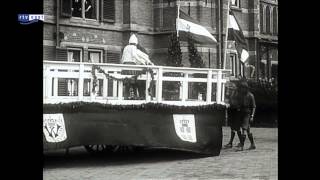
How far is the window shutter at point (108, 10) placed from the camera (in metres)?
7.82

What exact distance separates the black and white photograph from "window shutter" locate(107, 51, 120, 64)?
15 mm

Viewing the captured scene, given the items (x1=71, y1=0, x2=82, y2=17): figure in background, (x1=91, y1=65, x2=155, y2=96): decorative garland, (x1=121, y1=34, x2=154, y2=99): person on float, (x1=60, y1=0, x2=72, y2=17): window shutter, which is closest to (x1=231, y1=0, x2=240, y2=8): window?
(x1=121, y1=34, x2=154, y2=99): person on float

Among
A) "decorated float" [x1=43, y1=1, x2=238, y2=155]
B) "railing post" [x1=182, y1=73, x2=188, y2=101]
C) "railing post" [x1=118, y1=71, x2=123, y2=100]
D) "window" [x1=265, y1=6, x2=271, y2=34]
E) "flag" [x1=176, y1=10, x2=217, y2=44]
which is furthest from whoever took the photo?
"railing post" [x1=182, y1=73, x2=188, y2=101]

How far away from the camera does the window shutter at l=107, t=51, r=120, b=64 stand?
835cm

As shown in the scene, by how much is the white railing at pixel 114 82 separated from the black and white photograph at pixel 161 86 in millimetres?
14

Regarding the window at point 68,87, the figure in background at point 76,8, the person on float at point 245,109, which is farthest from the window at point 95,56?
the person on float at point 245,109

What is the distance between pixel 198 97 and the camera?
9453 mm

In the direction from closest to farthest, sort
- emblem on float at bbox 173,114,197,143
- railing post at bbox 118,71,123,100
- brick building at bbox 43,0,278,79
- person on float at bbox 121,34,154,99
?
brick building at bbox 43,0,278,79 < person on float at bbox 121,34,154,99 < railing post at bbox 118,71,123,100 < emblem on float at bbox 173,114,197,143

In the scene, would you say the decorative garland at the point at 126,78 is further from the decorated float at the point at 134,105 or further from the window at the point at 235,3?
the window at the point at 235,3

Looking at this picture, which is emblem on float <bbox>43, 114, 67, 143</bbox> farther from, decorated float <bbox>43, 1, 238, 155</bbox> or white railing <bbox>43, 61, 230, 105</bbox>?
white railing <bbox>43, 61, 230, 105</bbox>

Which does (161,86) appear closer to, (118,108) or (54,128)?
(118,108)

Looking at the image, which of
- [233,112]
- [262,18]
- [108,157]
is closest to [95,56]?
[108,157]
